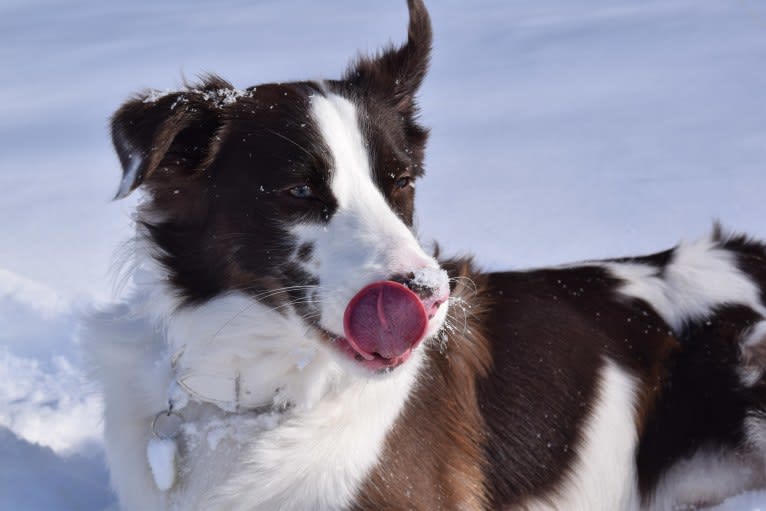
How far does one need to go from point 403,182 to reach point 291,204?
43cm

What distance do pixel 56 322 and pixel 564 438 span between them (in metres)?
3.23

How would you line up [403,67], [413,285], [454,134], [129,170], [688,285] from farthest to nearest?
1. [454,134]
2. [688,285]
3. [403,67]
4. [129,170]
5. [413,285]

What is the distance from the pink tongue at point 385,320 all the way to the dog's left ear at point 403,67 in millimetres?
1089

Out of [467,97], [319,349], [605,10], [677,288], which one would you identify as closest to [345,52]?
[467,97]

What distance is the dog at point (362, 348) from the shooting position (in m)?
2.78

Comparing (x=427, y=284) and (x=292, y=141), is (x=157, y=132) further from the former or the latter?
(x=427, y=284)

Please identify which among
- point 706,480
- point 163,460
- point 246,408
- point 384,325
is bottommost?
point 706,480

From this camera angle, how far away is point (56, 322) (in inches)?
216

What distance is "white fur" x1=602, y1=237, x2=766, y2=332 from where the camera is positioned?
12.4 feet

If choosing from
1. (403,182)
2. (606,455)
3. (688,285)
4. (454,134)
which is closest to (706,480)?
(606,455)

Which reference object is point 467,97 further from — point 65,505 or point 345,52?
point 65,505

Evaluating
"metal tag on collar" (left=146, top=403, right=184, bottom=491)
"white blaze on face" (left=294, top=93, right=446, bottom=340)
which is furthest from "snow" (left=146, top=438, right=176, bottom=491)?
"white blaze on face" (left=294, top=93, right=446, bottom=340)

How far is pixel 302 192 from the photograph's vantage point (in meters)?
2.84

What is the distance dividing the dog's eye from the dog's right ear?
0.60 m
